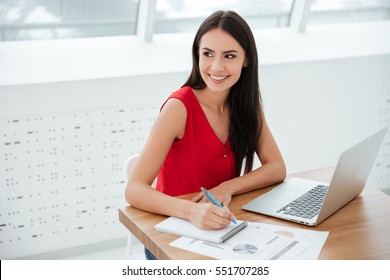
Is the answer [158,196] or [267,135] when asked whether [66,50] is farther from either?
[158,196]

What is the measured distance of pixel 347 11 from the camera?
448cm

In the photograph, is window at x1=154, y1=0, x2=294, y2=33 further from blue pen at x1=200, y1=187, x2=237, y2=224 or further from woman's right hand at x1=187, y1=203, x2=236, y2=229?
woman's right hand at x1=187, y1=203, x2=236, y2=229

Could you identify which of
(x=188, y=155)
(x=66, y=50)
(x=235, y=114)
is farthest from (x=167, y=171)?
(x=66, y=50)

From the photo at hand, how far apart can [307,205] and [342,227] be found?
17 cm

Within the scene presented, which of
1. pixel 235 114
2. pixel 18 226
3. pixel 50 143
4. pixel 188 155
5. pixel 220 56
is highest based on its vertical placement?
pixel 220 56

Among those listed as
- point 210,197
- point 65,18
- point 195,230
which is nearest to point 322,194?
point 210,197

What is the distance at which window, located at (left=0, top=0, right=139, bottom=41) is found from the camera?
11.4 ft

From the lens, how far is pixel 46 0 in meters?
3.49

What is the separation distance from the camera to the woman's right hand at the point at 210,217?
1.67 m

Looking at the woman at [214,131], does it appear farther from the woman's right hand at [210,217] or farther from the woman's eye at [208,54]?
the woman's right hand at [210,217]

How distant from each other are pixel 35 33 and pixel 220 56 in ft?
6.10

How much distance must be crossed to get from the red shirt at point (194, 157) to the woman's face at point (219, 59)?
0.11 meters

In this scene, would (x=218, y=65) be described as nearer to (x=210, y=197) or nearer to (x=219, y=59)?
(x=219, y=59)

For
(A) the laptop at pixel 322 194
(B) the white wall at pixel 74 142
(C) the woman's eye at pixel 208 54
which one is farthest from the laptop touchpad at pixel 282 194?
(B) the white wall at pixel 74 142
